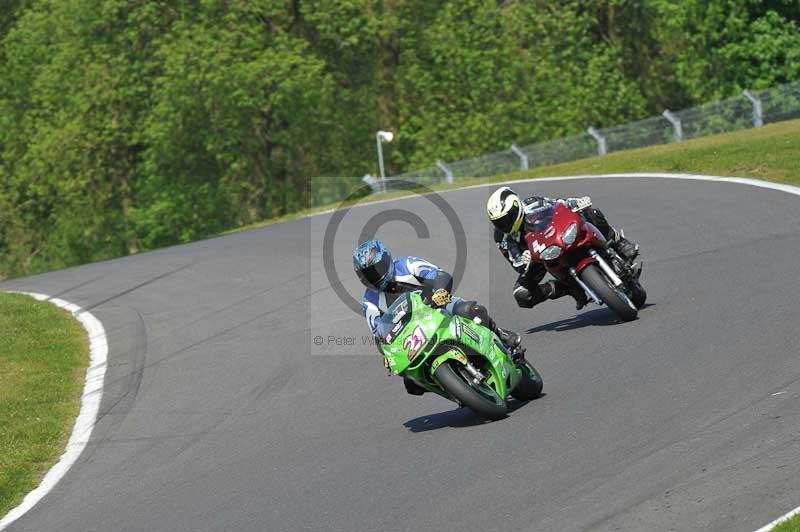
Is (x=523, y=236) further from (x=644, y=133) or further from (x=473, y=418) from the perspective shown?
(x=644, y=133)

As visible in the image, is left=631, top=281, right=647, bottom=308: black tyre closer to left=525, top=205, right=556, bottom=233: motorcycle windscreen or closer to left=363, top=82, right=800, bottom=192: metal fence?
left=525, top=205, right=556, bottom=233: motorcycle windscreen

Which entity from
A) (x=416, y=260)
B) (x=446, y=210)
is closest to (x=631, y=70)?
(x=446, y=210)

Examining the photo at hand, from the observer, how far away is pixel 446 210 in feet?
87.3

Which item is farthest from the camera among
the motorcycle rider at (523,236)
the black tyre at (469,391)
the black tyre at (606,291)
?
the motorcycle rider at (523,236)

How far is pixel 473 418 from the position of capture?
34.5 ft

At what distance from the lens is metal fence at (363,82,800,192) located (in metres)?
34.9

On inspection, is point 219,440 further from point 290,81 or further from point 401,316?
point 290,81

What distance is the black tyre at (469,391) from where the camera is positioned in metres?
9.76

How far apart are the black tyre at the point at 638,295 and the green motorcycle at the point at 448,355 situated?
3477 millimetres

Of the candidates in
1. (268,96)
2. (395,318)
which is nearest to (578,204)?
(395,318)

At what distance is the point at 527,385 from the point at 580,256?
8.84ft

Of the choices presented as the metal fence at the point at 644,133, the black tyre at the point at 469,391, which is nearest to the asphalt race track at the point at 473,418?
the black tyre at the point at 469,391

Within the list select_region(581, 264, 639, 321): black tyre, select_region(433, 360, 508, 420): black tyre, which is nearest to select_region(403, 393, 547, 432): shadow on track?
select_region(433, 360, 508, 420): black tyre

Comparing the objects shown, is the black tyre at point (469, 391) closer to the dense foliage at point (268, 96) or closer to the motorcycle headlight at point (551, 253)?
the motorcycle headlight at point (551, 253)
